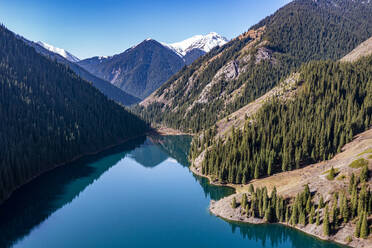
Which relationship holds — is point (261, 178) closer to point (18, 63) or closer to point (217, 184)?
point (217, 184)

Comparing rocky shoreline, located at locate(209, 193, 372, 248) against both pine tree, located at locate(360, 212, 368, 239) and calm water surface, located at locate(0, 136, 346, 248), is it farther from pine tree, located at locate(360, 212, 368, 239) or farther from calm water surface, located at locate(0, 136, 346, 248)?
calm water surface, located at locate(0, 136, 346, 248)

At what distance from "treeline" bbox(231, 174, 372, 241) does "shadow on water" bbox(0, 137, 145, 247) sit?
Answer: 192ft

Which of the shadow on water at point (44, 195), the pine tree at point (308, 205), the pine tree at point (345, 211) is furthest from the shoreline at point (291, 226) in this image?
the shadow on water at point (44, 195)

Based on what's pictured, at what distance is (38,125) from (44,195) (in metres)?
53.8

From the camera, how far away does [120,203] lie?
91312mm

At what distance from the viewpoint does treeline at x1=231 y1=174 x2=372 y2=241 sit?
59.6 m

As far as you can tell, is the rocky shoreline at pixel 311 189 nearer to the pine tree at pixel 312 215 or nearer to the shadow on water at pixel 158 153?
the pine tree at pixel 312 215

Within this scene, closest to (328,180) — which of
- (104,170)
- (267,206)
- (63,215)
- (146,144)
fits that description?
(267,206)

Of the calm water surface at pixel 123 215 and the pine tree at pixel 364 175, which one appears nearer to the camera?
the pine tree at pixel 364 175

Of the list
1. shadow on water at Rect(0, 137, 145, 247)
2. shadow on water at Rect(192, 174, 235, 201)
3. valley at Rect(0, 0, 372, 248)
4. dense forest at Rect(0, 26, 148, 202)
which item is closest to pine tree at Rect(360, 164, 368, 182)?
valley at Rect(0, 0, 372, 248)

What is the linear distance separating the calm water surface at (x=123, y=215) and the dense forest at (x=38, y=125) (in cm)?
768

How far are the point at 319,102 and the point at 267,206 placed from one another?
243 feet

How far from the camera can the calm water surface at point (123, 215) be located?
65812mm

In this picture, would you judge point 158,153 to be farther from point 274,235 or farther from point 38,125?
point 274,235
